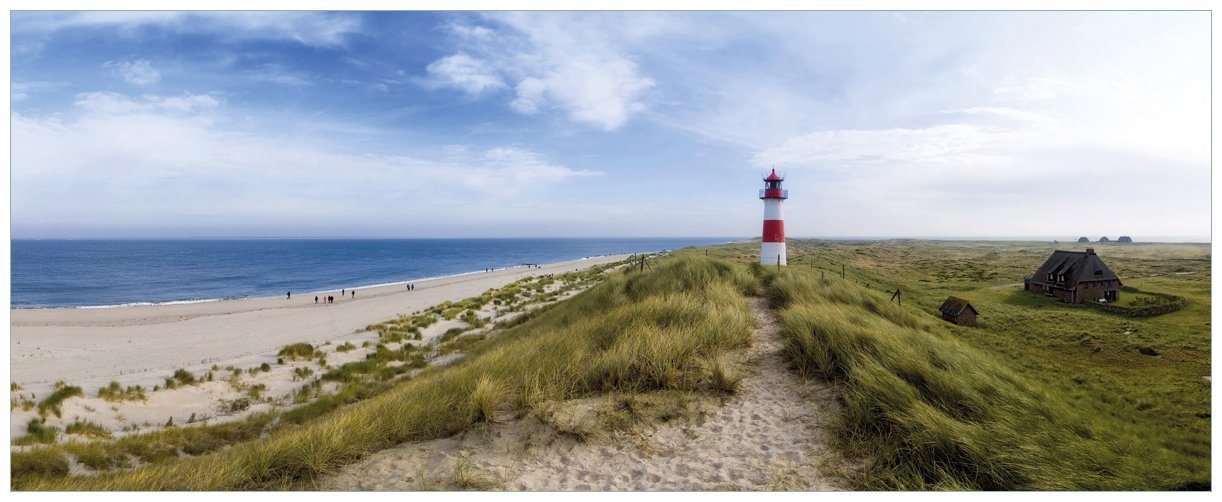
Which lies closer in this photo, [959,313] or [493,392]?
[493,392]

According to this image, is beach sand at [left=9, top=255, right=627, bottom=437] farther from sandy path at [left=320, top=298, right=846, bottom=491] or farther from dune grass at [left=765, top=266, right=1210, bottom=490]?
dune grass at [left=765, top=266, right=1210, bottom=490]

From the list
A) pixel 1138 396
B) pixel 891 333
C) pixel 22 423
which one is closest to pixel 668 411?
pixel 891 333

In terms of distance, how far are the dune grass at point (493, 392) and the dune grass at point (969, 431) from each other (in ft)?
4.90

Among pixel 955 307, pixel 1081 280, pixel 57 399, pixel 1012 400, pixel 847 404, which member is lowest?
pixel 57 399

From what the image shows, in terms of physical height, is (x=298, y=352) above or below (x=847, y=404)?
below

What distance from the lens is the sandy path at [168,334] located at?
14.7 m

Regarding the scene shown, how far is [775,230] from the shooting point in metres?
23.0

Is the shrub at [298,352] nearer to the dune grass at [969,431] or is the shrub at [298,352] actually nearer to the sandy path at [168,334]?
the sandy path at [168,334]

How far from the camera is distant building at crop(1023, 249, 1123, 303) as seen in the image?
13.9m

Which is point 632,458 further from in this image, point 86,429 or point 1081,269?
point 1081,269

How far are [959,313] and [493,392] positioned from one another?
47.6 feet

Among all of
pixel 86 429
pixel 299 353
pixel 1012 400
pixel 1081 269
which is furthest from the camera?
pixel 299 353

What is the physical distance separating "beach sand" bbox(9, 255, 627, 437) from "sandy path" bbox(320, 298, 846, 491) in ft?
26.0

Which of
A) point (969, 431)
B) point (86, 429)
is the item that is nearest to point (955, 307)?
point (969, 431)
